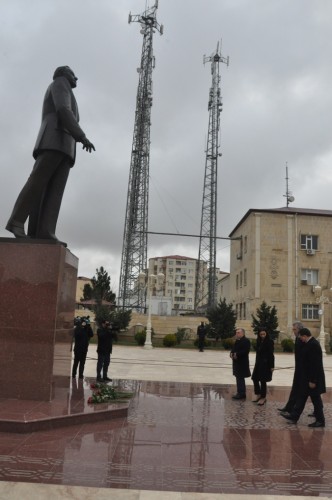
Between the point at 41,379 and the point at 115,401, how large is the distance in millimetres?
1383

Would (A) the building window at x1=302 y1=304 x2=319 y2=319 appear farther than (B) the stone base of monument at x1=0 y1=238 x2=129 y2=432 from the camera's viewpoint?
Yes

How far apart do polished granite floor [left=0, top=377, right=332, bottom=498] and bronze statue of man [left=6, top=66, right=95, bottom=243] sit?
9.82 feet

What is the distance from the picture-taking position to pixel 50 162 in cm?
741

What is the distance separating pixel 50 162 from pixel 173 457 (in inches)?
196

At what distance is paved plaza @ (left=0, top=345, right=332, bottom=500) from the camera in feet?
12.9

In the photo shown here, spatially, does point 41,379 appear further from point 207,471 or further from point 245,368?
point 245,368

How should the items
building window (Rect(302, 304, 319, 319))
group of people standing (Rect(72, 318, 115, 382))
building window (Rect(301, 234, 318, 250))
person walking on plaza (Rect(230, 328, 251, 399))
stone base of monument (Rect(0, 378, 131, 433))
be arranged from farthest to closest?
building window (Rect(301, 234, 318, 250))
building window (Rect(302, 304, 319, 319))
group of people standing (Rect(72, 318, 115, 382))
person walking on plaza (Rect(230, 328, 251, 399))
stone base of monument (Rect(0, 378, 131, 433))

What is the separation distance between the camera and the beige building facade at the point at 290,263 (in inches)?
1438

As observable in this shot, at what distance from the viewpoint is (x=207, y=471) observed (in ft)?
14.7

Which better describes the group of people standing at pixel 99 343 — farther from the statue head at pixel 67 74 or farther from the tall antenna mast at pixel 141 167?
the tall antenna mast at pixel 141 167

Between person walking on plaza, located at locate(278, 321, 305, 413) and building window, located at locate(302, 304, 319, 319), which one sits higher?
building window, located at locate(302, 304, 319, 319)

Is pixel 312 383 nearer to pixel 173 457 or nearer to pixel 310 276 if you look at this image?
pixel 173 457

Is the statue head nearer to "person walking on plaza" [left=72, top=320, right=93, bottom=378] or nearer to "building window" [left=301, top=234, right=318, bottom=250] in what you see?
"person walking on plaza" [left=72, top=320, right=93, bottom=378]

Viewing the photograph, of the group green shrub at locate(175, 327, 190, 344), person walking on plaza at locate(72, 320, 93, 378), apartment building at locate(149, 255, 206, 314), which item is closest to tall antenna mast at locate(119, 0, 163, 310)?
green shrub at locate(175, 327, 190, 344)
